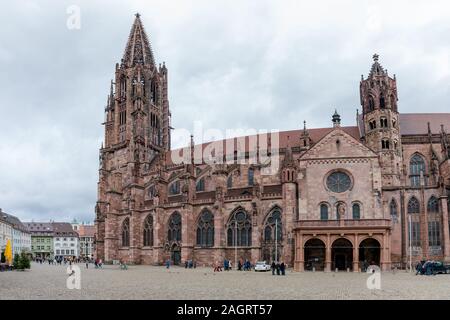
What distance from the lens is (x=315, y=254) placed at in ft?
160

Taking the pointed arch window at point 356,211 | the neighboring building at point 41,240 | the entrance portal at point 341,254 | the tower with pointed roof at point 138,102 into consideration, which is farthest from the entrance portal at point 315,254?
the neighboring building at point 41,240

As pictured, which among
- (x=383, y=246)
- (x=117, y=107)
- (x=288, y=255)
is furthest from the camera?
(x=117, y=107)

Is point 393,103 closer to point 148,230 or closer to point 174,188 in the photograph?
point 174,188

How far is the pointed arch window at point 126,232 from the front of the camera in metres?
72.8

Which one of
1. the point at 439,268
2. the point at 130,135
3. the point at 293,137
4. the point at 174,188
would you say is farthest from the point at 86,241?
the point at 439,268

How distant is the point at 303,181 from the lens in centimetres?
5203

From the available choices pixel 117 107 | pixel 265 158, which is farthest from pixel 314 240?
pixel 117 107

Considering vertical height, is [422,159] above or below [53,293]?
above

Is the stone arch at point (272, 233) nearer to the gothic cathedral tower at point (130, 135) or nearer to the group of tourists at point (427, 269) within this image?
the group of tourists at point (427, 269)

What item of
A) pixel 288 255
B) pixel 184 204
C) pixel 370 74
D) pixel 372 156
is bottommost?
pixel 288 255
